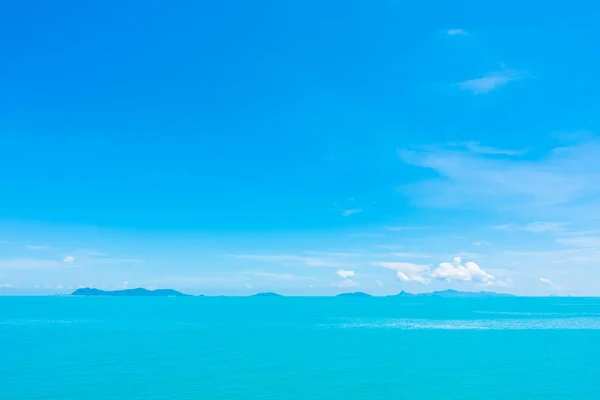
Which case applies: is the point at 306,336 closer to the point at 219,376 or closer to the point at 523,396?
the point at 219,376

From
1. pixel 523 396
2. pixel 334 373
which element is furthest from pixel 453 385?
pixel 334 373

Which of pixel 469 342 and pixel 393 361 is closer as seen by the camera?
pixel 393 361

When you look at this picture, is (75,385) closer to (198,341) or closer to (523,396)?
(198,341)

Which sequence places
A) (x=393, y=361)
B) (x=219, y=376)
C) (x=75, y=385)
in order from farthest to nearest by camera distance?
(x=393, y=361), (x=219, y=376), (x=75, y=385)

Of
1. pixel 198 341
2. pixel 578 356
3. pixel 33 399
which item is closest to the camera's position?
pixel 33 399

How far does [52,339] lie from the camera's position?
74625 mm

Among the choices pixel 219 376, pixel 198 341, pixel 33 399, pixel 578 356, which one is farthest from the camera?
pixel 198 341

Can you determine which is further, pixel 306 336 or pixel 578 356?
pixel 306 336

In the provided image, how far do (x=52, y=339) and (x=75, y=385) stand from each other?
3943cm

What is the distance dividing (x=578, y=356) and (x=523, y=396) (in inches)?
1079

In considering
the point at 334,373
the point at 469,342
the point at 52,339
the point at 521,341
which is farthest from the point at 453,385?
the point at 52,339

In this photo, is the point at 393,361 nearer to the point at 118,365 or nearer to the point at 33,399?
the point at 118,365

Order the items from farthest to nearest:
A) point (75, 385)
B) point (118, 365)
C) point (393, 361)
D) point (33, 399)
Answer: point (393, 361), point (118, 365), point (75, 385), point (33, 399)

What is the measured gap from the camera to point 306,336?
83.4 meters
